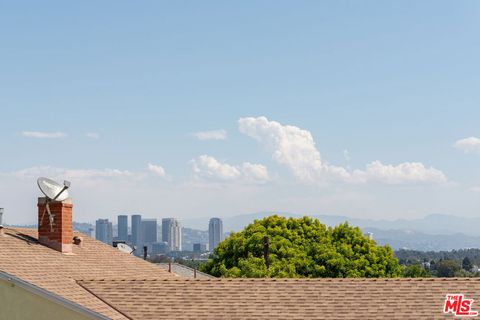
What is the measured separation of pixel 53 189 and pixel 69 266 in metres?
3.63

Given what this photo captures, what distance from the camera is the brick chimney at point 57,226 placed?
1110 inches

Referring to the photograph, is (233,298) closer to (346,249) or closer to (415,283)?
(415,283)

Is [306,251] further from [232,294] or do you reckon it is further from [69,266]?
[232,294]

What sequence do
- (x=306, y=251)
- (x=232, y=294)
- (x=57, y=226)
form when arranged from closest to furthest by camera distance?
(x=232, y=294) < (x=57, y=226) < (x=306, y=251)

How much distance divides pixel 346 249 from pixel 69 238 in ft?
141

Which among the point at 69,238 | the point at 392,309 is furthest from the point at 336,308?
the point at 69,238

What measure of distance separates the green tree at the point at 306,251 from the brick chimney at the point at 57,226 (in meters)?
34.5

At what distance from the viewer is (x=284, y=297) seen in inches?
936

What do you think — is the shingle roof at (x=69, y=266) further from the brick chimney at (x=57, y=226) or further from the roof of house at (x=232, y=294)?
the brick chimney at (x=57, y=226)

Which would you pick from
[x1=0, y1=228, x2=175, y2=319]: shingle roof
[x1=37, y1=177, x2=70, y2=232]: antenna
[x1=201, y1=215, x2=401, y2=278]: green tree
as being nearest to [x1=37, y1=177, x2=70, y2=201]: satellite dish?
[x1=37, y1=177, x2=70, y2=232]: antenna

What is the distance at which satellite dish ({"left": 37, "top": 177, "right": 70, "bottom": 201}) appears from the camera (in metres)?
28.2

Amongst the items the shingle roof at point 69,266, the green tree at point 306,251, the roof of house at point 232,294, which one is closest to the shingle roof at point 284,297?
the roof of house at point 232,294

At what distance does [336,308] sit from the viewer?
75.0 feet

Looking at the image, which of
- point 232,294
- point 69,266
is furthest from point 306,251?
point 232,294
